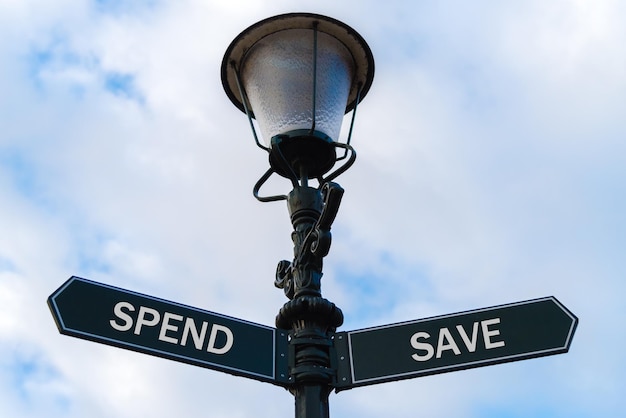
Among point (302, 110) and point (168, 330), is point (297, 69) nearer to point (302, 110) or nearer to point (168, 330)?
point (302, 110)

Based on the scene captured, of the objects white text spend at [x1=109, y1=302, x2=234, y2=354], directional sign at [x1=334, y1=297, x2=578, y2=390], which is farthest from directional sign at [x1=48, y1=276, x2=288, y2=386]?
directional sign at [x1=334, y1=297, x2=578, y2=390]

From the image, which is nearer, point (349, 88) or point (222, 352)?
point (222, 352)

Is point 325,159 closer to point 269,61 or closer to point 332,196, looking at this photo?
point 269,61

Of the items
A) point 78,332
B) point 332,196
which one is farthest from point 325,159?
point 78,332

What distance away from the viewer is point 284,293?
374 cm

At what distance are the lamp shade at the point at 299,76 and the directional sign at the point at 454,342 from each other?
2.84ft

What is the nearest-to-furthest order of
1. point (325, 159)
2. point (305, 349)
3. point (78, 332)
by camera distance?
point (78, 332)
point (305, 349)
point (325, 159)

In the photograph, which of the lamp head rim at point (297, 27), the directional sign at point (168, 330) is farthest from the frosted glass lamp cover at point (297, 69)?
the directional sign at point (168, 330)

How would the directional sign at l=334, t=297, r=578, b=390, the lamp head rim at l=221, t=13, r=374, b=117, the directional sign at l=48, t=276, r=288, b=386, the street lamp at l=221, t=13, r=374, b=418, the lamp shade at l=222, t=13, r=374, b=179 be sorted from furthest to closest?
the lamp head rim at l=221, t=13, r=374, b=117 → the lamp shade at l=222, t=13, r=374, b=179 → the street lamp at l=221, t=13, r=374, b=418 → the directional sign at l=334, t=297, r=578, b=390 → the directional sign at l=48, t=276, r=288, b=386

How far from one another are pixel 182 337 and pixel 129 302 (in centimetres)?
23

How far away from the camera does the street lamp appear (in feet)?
11.6

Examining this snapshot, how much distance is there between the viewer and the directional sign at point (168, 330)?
3270mm

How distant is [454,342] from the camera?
3.46 meters

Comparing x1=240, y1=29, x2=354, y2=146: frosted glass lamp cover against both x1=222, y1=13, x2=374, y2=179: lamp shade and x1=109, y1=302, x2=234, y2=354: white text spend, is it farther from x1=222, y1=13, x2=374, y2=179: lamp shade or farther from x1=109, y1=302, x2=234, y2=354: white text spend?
→ x1=109, y1=302, x2=234, y2=354: white text spend
